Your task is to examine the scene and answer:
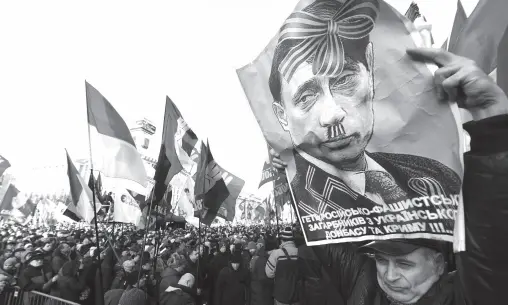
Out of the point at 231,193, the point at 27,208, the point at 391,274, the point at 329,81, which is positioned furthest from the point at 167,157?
the point at 27,208

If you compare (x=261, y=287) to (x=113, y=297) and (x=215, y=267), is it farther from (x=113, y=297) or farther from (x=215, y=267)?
(x=113, y=297)

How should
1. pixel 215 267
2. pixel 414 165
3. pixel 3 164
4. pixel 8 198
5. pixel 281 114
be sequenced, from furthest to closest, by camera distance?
pixel 8 198 → pixel 3 164 → pixel 215 267 → pixel 281 114 → pixel 414 165

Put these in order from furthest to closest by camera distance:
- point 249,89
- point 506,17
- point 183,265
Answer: point 183,265 → point 506,17 → point 249,89

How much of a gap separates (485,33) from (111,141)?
5.92m

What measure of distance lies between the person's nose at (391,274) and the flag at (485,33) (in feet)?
6.78

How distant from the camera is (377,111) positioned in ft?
6.63

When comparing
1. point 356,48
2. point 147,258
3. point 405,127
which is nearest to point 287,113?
point 356,48

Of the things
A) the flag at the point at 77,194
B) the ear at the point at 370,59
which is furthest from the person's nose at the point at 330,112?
the flag at the point at 77,194

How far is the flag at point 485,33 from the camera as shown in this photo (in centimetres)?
314

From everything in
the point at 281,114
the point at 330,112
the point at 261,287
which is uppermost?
the point at 281,114

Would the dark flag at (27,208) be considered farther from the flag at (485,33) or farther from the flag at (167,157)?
the flag at (485,33)

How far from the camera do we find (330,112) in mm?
2211

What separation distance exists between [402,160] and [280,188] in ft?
31.4

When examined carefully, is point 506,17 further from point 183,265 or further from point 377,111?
point 183,265
